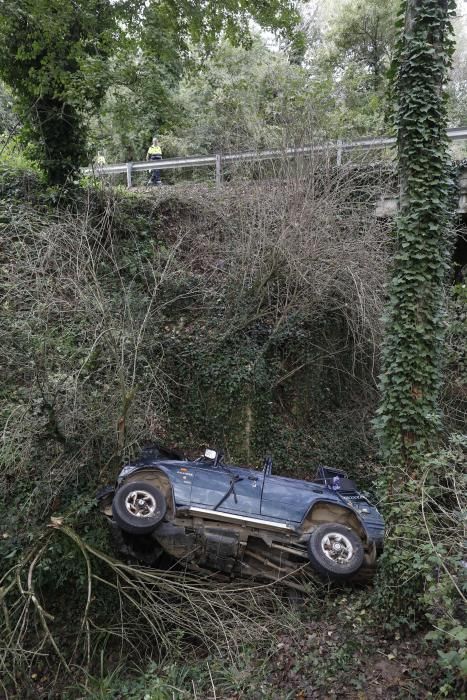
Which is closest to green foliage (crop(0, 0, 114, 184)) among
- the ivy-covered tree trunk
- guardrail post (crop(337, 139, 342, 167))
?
guardrail post (crop(337, 139, 342, 167))

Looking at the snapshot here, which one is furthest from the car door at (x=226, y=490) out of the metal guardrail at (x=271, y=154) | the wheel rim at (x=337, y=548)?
the metal guardrail at (x=271, y=154)

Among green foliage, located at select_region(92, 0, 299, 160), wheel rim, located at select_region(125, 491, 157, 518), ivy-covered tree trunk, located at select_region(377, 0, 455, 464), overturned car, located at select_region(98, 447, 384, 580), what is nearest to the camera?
ivy-covered tree trunk, located at select_region(377, 0, 455, 464)

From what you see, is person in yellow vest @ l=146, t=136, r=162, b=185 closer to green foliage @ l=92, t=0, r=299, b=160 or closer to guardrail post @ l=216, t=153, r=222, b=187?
guardrail post @ l=216, t=153, r=222, b=187

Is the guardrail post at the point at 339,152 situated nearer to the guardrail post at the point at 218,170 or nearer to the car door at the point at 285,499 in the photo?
the guardrail post at the point at 218,170

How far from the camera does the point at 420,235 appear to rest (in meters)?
6.28

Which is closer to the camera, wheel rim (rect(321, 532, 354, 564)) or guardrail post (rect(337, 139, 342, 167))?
wheel rim (rect(321, 532, 354, 564))

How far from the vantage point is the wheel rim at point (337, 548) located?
657cm

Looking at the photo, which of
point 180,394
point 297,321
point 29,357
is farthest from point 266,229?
point 29,357

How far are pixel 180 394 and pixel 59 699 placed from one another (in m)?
5.52

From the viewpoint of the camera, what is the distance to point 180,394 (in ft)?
34.1

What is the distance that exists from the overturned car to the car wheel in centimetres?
1

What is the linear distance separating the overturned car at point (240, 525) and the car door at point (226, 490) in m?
0.01

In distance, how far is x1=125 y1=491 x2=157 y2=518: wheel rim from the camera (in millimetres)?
6785

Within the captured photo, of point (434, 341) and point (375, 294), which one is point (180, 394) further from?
point (434, 341)
